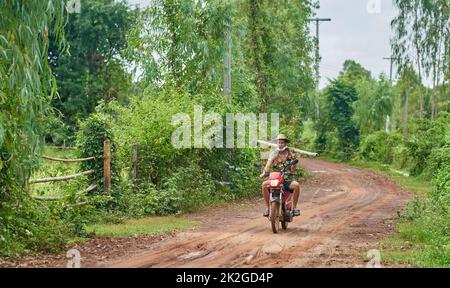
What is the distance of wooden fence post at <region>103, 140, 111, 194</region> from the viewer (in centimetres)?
1559

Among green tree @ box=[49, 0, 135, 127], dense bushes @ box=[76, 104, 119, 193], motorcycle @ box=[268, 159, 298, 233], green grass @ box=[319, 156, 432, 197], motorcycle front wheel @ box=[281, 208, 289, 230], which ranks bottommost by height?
green grass @ box=[319, 156, 432, 197]

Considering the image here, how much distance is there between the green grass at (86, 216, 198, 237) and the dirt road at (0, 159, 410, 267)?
1.29 ft

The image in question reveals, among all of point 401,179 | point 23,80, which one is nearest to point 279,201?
point 23,80

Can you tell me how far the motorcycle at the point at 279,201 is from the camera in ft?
42.5

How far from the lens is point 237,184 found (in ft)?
70.7

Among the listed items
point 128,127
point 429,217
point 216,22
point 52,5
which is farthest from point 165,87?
point 52,5

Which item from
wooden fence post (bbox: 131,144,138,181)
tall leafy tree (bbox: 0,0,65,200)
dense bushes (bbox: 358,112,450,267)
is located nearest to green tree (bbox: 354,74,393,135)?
dense bushes (bbox: 358,112,450,267)

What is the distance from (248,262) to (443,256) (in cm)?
290

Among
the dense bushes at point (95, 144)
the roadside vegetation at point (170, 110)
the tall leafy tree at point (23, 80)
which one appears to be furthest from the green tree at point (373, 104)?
the tall leafy tree at point (23, 80)

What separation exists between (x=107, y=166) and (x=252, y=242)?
516 centimetres

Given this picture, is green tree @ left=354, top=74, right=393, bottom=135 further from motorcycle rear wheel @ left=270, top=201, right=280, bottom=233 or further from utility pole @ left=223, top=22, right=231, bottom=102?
motorcycle rear wheel @ left=270, top=201, right=280, bottom=233

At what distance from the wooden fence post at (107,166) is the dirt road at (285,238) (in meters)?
2.37

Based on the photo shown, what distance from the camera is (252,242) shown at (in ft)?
38.8
